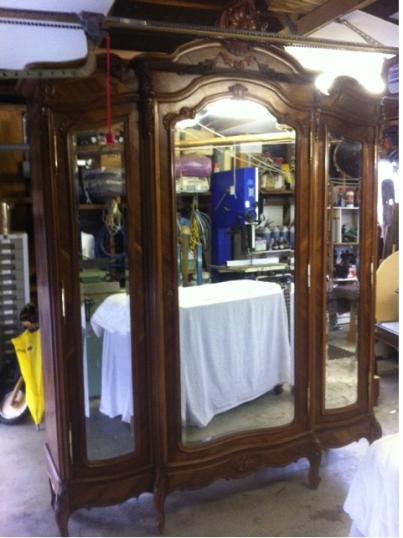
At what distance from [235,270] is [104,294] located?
651 mm

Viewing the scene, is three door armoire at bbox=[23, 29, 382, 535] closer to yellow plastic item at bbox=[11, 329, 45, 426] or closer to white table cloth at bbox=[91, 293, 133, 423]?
white table cloth at bbox=[91, 293, 133, 423]

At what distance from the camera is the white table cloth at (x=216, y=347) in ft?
6.79

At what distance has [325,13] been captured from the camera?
2.35 m

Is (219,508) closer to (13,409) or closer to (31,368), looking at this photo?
(31,368)

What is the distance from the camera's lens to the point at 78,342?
6.50ft

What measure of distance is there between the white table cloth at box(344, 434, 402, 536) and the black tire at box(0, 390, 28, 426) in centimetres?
236

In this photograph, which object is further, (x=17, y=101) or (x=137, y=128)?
(x=17, y=101)

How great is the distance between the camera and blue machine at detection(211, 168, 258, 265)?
2.30 m

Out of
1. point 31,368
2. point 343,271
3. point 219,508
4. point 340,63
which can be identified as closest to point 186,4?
point 340,63

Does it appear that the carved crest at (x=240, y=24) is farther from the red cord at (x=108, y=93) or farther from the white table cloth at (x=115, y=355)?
the white table cloth at (x=115, y=355)

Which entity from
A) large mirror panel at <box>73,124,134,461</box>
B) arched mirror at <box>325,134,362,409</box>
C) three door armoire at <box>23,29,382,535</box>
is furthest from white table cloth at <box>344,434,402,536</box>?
large mirror panel at <box>73,124,134,461</box>

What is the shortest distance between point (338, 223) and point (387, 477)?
1.27 meters

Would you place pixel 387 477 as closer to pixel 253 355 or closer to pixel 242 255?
pixel 253 355

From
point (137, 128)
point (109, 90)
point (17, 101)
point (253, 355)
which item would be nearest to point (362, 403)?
point (253, 355)
